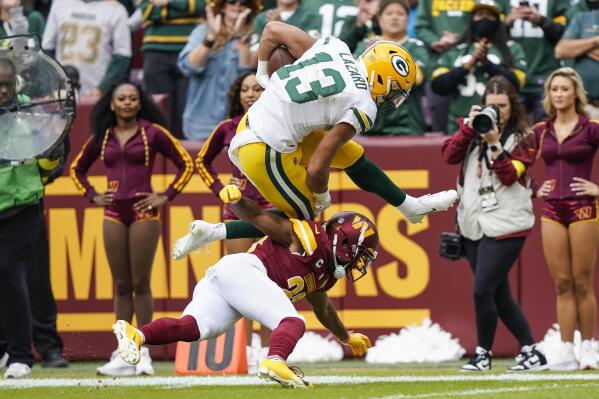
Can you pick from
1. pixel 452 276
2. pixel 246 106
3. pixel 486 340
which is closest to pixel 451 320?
pixel 452 276

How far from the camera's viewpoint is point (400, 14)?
12156mm

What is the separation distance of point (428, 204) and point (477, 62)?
359 cm

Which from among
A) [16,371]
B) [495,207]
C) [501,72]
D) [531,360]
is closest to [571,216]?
[495,207]

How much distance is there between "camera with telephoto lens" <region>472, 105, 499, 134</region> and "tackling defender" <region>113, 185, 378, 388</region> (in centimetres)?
217

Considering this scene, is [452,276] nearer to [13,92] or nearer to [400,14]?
[400,14]

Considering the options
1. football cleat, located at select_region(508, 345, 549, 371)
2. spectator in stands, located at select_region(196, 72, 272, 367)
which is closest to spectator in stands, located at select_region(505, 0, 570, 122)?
spectator in stands, located at select_region(196, 72, 272, 367)

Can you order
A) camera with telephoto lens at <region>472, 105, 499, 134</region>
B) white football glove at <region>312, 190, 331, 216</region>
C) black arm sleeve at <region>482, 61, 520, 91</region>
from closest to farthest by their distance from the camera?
white football glove at <region>312, 190, 331, 216</region>, camera with telephoto lens at <region>472, 105, 499, 134</region>, black arm sleeve at <region>482, 61, 520, 91</region>

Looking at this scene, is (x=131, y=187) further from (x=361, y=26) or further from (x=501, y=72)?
(x=501, y=72)

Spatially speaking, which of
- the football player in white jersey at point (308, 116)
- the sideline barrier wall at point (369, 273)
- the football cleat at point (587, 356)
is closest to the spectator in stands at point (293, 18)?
the sideline barrier wall at point (369, 273)

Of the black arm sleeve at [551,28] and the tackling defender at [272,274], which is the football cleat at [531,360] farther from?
the black arm sleeve at [551,28]

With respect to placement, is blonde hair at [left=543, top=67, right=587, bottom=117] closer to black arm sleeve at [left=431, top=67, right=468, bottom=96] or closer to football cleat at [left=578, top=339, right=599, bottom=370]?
black arm sleeve at [left=431, top=67, right=468, bottom=96]

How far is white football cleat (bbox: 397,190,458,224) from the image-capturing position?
28.2ft

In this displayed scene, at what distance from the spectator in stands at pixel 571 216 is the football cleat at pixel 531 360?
0.09m

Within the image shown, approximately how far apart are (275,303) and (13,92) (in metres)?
2.71
